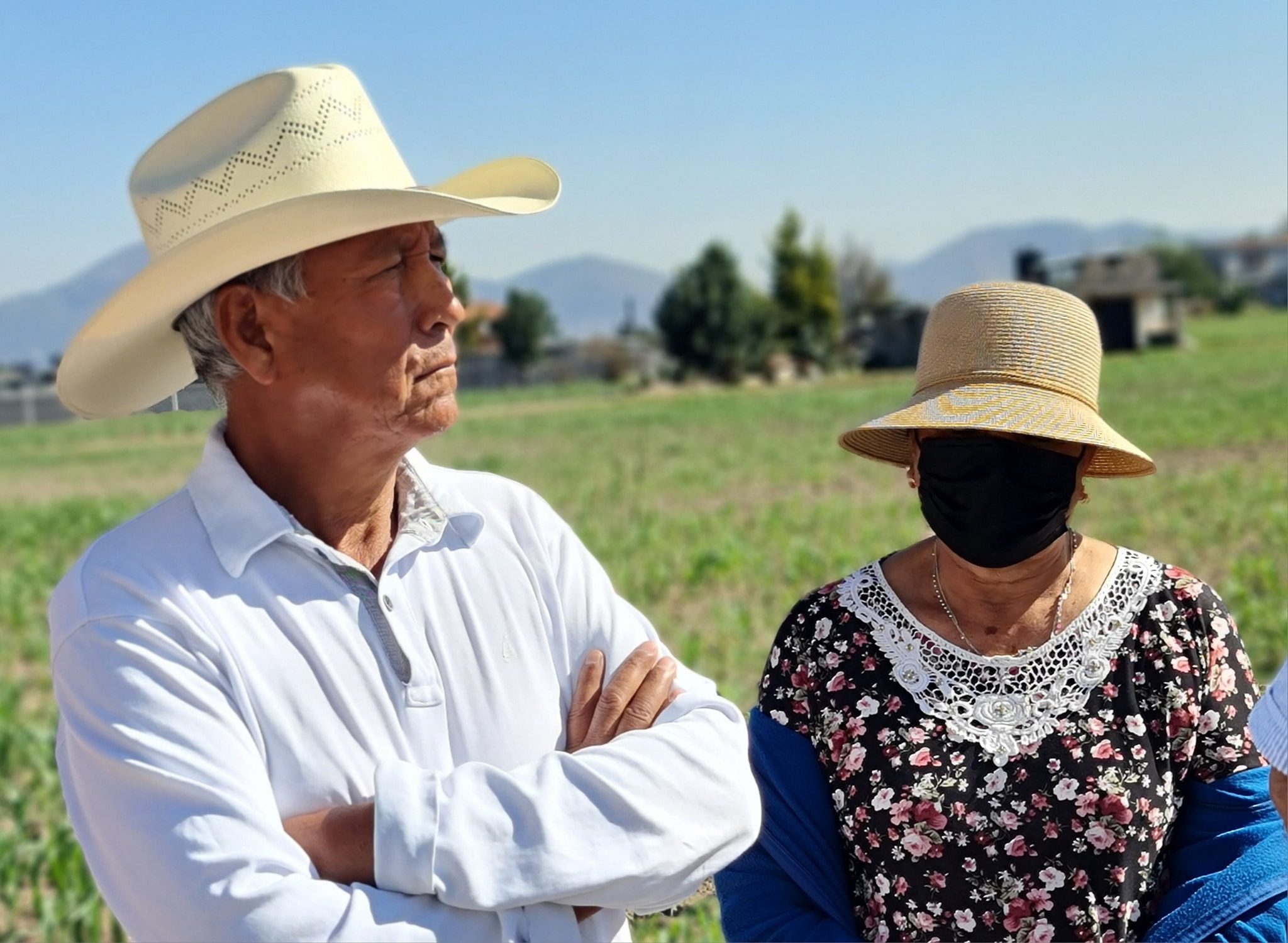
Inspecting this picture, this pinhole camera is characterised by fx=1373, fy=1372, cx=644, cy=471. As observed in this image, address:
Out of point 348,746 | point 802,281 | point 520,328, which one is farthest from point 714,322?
point 348,746

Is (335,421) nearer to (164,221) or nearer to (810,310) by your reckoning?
(164,221)

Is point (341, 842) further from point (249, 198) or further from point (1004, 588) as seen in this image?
point (1004, 588)

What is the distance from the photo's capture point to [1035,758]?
227 cm

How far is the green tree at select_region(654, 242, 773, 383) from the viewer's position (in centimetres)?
6419

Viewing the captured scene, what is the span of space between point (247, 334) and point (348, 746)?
2.08ft

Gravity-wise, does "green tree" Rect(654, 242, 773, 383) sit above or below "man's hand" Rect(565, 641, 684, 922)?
below

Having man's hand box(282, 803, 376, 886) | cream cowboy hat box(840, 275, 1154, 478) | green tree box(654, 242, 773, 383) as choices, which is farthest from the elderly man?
green tree box(654, 242, 773, 383)

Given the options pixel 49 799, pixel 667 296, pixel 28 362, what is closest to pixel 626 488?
pixel 49 799

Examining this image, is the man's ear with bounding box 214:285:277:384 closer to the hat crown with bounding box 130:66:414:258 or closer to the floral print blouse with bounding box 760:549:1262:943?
the hat crown with bounding box 130:66:414:258

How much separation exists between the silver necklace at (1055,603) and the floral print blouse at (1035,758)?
2 cm

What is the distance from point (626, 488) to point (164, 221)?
17.9 metres

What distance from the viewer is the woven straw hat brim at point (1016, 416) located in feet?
7.61

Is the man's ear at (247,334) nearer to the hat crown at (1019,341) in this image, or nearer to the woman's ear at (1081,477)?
the hat crown at (1019,341)

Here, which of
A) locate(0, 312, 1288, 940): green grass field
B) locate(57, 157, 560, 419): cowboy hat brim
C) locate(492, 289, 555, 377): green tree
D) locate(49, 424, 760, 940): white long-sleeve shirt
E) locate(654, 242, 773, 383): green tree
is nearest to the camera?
locate(49, 424, 760, 940): white long-sleeve shirt
